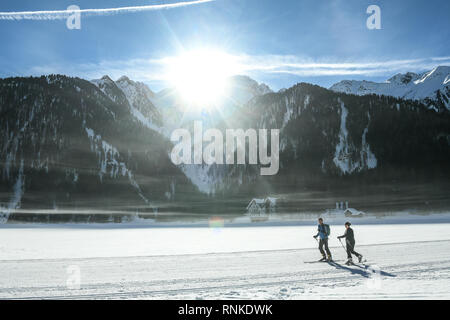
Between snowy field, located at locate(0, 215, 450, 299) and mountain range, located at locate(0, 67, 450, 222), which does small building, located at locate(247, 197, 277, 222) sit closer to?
mountain range, located at locate(0, 67, 450, 222)

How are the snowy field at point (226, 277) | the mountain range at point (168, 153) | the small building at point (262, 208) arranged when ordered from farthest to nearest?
the mountain range at point (168, 153), the small building at point (262, 208), the snowy field at point (226, 277)

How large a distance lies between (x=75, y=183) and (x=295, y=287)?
116614 mm

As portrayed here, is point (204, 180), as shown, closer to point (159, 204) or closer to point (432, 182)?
point (159, 204)

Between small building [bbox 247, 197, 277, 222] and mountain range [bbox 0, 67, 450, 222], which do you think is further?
mountain range [bbox 0, 67, 450, 222]

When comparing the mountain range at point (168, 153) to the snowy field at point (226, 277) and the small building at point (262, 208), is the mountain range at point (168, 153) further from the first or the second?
the snowy field at point (226, 277)

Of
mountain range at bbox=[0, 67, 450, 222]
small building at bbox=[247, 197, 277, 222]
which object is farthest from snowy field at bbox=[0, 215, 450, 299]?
mountain range at bbox=[0, 67, 450, 222]

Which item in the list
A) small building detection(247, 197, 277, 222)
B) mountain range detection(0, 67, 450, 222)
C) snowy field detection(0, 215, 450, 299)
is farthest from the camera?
mountain range detection(0, 67, 450, 222)

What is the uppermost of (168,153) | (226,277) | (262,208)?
(168,153)

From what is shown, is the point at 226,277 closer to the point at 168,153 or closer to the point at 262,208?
the point at 262,208

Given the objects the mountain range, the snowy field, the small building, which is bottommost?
the small building

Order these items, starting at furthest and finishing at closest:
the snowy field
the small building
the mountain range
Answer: the mountain range
the small building
the snowy field

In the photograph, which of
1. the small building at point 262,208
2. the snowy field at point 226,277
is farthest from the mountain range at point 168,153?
the snowy field at point 226,277

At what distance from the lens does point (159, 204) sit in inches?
5049

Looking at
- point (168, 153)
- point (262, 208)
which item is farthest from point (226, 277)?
point (168, 153)
